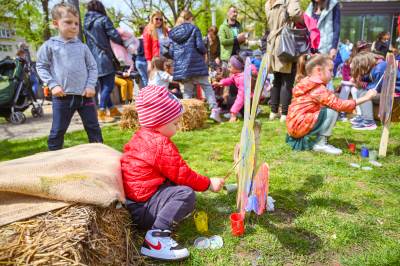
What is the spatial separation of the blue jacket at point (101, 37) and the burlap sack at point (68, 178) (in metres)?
4.12

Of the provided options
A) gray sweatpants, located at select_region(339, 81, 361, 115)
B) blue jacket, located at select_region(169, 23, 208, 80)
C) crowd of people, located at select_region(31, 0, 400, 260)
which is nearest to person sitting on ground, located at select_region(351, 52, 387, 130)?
crowd of people, located at select_region(31, 0, 400, 260)

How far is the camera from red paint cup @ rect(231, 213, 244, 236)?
90.3 inches

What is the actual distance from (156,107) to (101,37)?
4.49 meters

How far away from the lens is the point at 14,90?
6.97 meters

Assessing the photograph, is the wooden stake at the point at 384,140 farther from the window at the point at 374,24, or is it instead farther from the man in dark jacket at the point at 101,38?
the window at the point at 374,24

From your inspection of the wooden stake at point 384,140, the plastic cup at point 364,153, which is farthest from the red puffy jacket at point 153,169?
the wooden stake at point 384,140

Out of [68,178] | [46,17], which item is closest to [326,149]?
[68,178]

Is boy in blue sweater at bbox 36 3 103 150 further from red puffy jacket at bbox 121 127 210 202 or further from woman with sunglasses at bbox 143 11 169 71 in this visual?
woman with sunglasses at bbox 143 11 169 71

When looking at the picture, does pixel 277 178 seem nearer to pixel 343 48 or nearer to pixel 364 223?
pixel 364 223

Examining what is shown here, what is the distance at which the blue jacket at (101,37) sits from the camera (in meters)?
6.15

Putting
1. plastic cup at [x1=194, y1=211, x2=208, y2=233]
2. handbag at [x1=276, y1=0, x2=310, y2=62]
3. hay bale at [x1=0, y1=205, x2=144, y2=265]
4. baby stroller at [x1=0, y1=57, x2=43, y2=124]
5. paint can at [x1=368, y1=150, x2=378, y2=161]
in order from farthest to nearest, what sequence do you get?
1. baby stroller at [x1=0, y1=57, x2=43, y2=124]
2. handbag at [x1=276, y1=0, x2=310, y2=62]
3. paint can at [x1=368, y1=150, x2=378, y2=161]
4. plastic cup at [x1=194, y1=211, x2=208, y2=233]
5. hay bale at [x1=0, y1=205, x2=144, y2=265]

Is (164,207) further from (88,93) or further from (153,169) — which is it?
(88,93)

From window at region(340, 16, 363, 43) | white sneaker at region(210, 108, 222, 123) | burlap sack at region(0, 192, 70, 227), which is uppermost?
window at region(340, 16, 363, 43)

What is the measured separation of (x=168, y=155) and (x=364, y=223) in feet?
5.07
